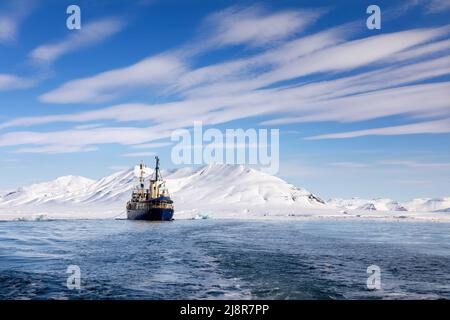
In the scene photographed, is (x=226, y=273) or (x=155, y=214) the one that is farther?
(x=155, y=214)

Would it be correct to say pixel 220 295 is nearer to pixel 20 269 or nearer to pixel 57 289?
pixel 57 289

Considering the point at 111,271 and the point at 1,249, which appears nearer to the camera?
the point at 111,271

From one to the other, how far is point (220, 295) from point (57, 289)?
401 inches

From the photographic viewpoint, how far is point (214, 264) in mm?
37375

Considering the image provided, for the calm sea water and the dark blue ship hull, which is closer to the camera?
the calm sea water

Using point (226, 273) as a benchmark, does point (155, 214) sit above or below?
below

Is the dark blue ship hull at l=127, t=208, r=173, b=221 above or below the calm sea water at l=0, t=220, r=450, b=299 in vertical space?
below

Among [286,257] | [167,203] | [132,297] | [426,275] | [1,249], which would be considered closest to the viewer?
[132,297]

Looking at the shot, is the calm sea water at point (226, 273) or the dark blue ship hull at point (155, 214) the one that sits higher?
the calm sea water at point (226, 273)

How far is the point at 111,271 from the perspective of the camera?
3253cm

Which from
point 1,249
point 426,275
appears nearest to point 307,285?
point 426,275

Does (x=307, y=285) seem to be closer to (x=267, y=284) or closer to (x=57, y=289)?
(x=267, y=284)

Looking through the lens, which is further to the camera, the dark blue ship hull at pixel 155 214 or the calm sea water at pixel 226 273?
the dark blue ship hull at pixel 155 214
